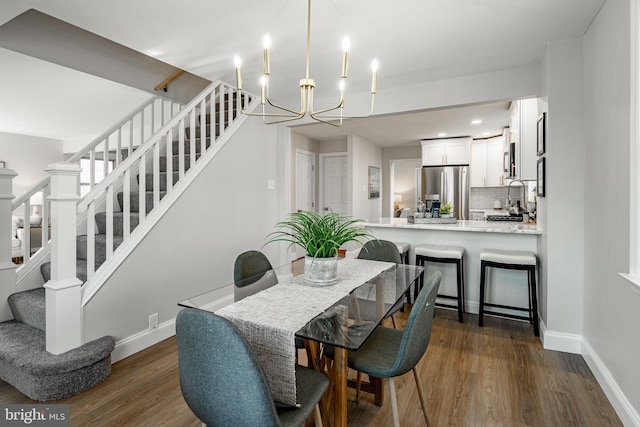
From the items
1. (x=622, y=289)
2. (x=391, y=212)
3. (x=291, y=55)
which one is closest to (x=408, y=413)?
(x=622, y=289)

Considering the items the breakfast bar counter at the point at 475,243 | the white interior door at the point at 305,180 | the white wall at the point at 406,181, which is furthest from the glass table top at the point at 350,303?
the white wall at the point at 406,181

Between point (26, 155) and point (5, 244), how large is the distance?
→ 5.72 metres

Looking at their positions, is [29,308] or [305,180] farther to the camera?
[305,180]

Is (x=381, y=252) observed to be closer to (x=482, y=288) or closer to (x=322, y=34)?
(x=482, y=288)

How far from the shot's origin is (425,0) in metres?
2.08

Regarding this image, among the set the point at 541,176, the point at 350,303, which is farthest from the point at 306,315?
the point at 541,176

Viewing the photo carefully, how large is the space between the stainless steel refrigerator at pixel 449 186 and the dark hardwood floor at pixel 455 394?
4.37m

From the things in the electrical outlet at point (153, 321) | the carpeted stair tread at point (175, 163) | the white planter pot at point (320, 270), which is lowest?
the electrical outlet at point (153, 321)

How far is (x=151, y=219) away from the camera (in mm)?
2762

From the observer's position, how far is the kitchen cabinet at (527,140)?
11.7 feet

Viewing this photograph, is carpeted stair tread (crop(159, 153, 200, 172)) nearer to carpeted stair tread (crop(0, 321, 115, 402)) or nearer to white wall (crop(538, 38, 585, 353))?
carpeted stair tread (crop(0, 321, 115, 402))

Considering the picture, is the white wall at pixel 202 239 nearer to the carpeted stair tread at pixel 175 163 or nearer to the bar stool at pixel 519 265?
the carpeted stair tread at pixel 175 163

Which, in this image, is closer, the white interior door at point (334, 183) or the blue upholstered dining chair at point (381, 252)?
the blue upholstered dining chair at point (381, 252)

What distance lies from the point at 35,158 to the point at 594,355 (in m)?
9.19
